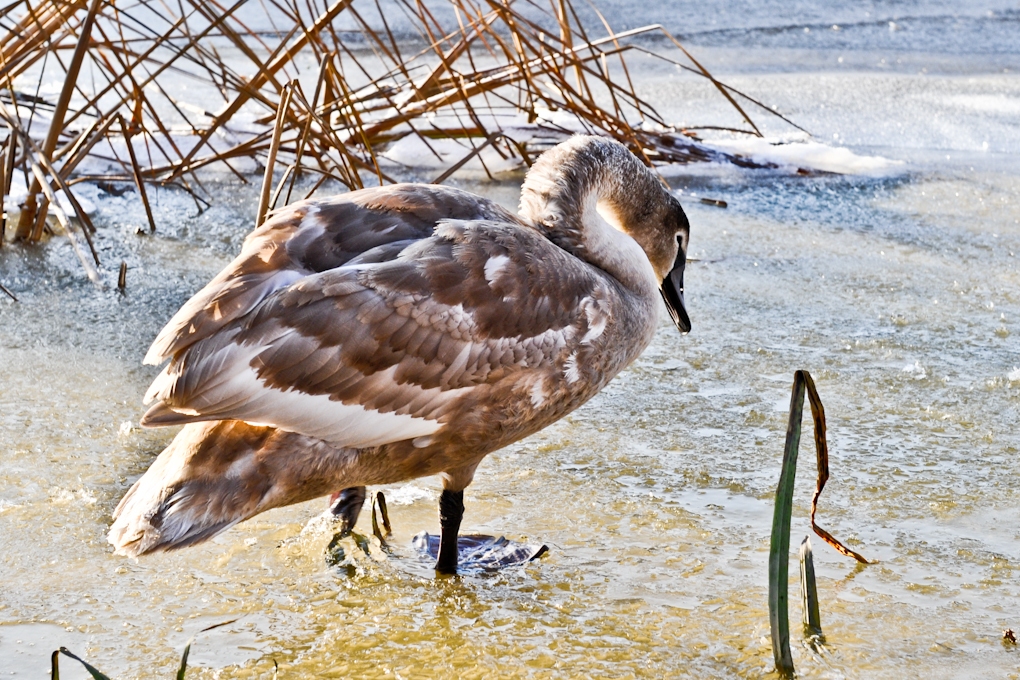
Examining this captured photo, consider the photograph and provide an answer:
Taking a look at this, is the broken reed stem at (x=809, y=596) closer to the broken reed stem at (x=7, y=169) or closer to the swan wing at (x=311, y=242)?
the swan wing at (x=311, y=242)

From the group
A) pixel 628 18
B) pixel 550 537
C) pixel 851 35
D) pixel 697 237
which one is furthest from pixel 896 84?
pixel 550 537

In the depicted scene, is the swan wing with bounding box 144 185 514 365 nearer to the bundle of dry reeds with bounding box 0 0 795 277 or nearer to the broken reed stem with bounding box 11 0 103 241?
the bundle of dry reeds with bounding box 0 0 795 277

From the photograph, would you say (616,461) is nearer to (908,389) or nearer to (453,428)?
(453,428)

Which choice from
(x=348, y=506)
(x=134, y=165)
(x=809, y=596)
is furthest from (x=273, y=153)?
(x=809, y=596)

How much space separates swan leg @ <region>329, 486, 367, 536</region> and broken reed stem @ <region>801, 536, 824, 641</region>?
3.51ft

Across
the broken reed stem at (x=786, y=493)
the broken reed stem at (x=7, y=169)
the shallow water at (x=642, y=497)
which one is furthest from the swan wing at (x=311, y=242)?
the broken reed stem at (x=7, y=169)

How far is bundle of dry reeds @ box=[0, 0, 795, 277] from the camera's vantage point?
3930mm

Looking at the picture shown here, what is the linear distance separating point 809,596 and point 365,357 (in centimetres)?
96

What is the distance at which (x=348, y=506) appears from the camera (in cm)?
276

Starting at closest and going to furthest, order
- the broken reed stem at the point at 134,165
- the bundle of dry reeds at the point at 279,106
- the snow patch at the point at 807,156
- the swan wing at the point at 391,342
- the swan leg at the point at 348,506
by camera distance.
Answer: the swan wing at the point at 391,342, the swan leg at the point at 348,506, the bundle of dry reeds at the point at 279,106, the broken reed stem at the point at 134,165, the snow patch at the point at 807,156

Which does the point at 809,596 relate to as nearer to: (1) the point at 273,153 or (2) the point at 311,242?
(2) the point at 311,242

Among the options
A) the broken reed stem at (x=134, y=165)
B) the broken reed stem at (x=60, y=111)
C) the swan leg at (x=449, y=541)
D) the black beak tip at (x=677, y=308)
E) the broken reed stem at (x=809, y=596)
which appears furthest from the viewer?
the broken reed stem at (x=134, y=165)

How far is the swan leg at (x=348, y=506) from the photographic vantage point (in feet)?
8.96

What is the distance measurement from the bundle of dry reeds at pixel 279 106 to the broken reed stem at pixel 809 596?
6.94 ft
